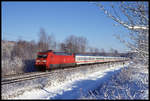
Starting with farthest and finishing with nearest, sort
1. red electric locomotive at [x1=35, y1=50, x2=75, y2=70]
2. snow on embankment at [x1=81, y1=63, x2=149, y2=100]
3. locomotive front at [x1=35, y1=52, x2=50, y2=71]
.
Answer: red electric locomotive at [x1=35, y1=50, x2=75, y2=70] < locomotive front at [x1=35, y1=52, x2=50, y2=71] < snow on embankment at [x1=81, y1=63, x2=149, y2=100]

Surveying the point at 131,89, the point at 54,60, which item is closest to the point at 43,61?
the point at 54,60

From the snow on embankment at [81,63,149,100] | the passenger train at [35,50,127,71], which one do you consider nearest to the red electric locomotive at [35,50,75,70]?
the passenger train at [35,50,127,71]

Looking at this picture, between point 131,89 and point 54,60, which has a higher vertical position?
point 54,60

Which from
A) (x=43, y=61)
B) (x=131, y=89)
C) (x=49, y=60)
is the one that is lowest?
(x=131, y=89)

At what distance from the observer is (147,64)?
17.5ft

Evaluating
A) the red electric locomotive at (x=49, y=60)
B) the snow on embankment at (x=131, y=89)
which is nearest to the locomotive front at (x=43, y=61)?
the red electric locomotive at (x=49, y=60)

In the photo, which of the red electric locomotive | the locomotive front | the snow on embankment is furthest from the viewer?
the red electric locomotive

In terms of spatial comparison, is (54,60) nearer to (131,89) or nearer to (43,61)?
(43,61)

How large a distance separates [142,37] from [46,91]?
823 centimetres

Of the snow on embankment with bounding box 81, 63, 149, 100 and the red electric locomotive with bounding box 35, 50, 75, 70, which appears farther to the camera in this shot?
the red electric locomotive with bounding box 35, 50, 75, 70

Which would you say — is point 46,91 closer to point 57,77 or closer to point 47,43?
point 57,77

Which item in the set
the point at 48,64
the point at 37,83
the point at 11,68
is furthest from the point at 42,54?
the point at 37,83

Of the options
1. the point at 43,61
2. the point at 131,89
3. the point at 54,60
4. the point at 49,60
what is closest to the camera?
the point at 131,89

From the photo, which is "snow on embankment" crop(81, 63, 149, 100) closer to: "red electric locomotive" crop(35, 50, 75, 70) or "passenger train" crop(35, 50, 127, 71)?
"passenger train" crop(35, 50, 127, 71)
